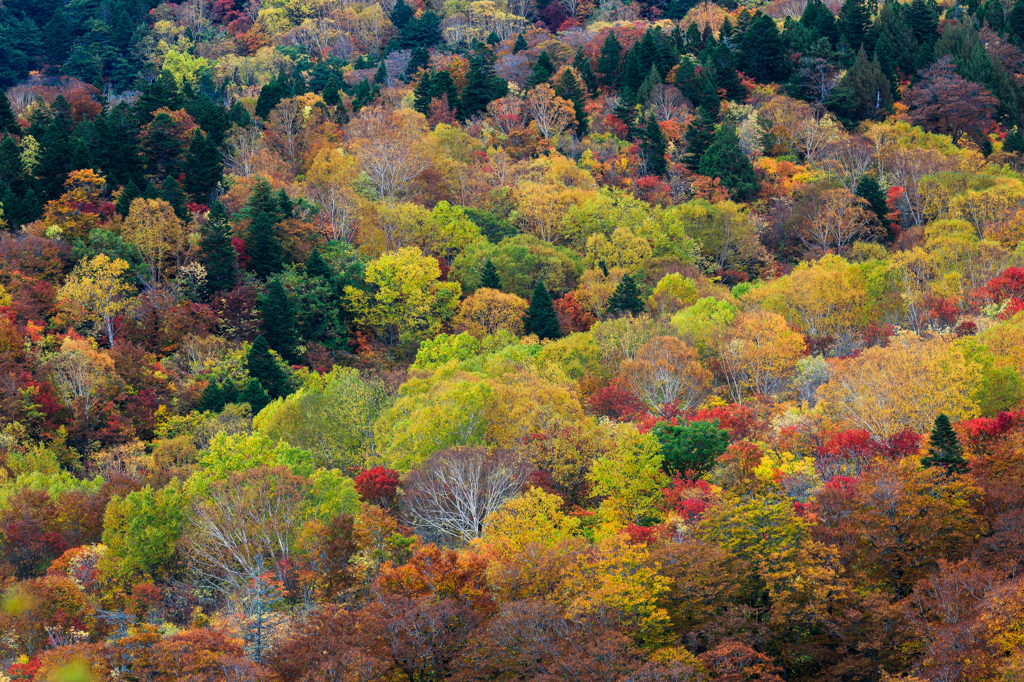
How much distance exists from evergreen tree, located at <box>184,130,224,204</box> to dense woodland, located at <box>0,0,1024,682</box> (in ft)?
1.12

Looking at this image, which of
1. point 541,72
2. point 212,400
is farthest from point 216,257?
point 541,72

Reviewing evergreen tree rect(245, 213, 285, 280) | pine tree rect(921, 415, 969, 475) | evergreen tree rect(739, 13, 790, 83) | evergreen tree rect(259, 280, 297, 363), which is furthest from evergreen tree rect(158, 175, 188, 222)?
evergreen tree rect(739, 13, 790, 83)

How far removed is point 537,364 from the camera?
63.9m

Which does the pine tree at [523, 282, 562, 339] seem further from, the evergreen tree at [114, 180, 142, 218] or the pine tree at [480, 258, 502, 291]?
the evergreen tree at [114, 180, 142, 218]

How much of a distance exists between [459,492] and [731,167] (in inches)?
2081

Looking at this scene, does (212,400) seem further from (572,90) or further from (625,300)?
(572,90)

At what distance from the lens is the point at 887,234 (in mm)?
82562

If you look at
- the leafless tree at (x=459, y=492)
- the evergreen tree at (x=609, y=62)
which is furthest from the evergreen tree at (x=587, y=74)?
the leafless tree at (x=459, y=492)

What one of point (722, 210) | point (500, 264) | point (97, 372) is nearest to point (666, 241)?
point (722, 210)

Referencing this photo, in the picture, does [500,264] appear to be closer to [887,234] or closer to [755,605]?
[887,234]

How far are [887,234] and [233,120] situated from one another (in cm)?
5655

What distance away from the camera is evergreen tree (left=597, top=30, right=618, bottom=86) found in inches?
4471

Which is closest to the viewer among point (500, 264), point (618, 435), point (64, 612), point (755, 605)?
point (755, 605)

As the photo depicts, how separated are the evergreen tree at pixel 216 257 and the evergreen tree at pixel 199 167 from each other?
12.5 meters
